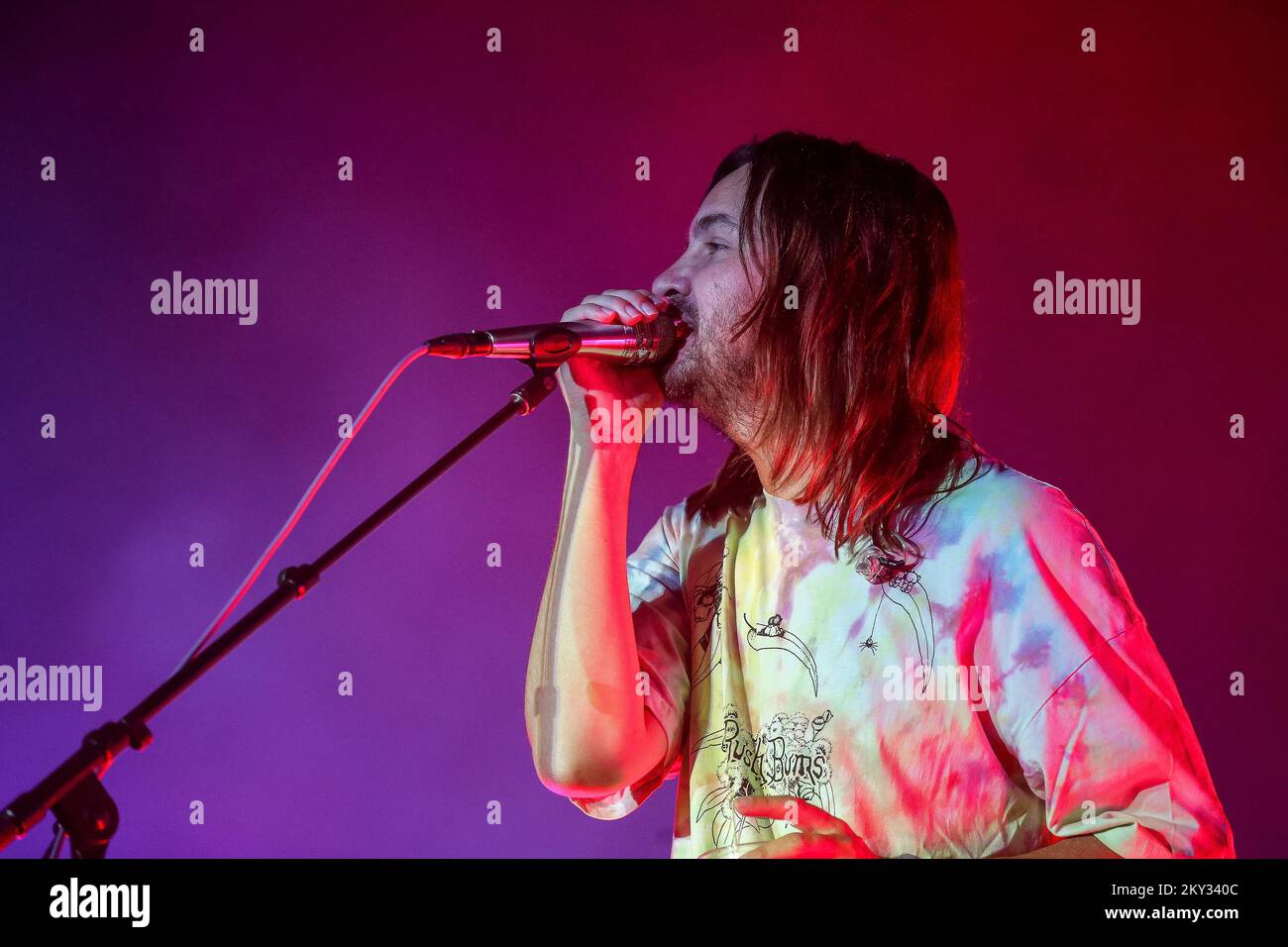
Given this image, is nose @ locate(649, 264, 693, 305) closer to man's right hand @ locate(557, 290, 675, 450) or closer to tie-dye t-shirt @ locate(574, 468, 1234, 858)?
man's right hand @ locate(557, 290, 675, 450)

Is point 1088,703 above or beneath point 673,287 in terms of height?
beneath

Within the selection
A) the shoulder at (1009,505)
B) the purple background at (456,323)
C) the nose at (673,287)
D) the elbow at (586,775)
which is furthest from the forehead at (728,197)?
the elbow at (586,775)

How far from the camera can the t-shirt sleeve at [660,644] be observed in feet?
5.42

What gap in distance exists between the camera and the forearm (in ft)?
5.17

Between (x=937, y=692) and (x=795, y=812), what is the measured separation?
0.26 m

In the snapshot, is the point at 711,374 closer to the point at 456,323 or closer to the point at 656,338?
the point at 656,338

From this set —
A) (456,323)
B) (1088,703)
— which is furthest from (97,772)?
(456,323)

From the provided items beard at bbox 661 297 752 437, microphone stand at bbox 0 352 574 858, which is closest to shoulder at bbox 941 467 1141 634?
beard at bbox 661 297 752 437

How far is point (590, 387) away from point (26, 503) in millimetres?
1239

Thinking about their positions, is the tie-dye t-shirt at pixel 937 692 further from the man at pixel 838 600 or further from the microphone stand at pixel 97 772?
the microphone stand at pixel 97 772

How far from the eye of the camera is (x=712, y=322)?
1656mm

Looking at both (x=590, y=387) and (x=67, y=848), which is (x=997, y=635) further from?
(x=67, y=848)

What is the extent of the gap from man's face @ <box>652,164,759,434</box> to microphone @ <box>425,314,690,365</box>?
52 millimetres

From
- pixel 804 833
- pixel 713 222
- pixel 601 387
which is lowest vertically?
pixel 804 833
